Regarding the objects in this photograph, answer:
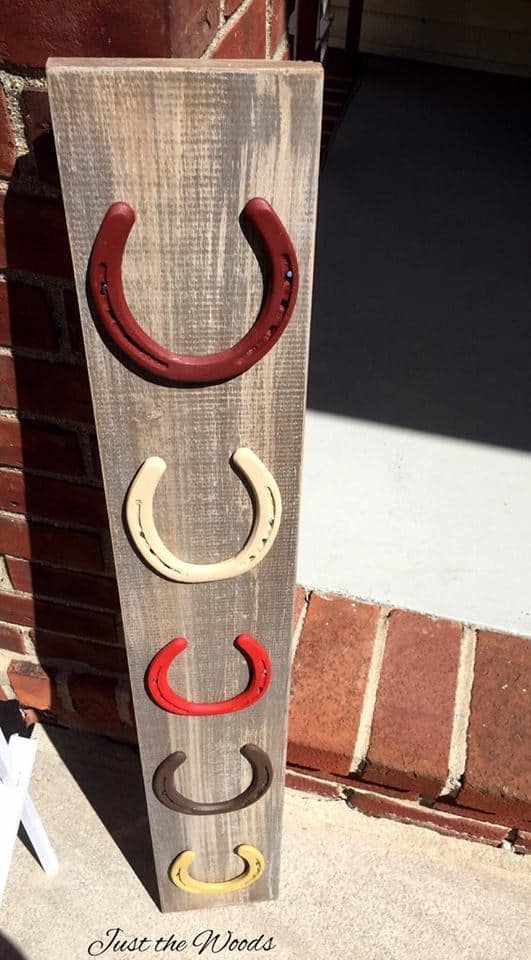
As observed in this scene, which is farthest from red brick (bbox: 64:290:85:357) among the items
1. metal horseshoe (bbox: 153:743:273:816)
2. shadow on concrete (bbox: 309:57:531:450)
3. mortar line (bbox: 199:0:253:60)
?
shadow on concrete (bbox: 309:57:531:450)

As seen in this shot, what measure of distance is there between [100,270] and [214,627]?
37 cm

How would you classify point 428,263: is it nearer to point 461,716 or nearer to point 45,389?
point 461,716

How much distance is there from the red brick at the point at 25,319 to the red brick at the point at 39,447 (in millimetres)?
103

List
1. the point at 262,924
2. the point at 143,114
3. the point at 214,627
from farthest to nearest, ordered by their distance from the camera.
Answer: the point at 262,924
the point at 214,627
the point at 143,114

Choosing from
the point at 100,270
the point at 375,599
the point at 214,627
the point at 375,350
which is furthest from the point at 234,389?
the point at 375,350

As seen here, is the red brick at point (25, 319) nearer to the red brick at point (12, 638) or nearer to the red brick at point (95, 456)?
the red brick at point (95, 456)

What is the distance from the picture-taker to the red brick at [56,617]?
1064mm

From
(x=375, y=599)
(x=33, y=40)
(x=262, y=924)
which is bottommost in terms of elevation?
(x=262, y=924)

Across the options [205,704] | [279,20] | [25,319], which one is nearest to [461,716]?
[205,704]

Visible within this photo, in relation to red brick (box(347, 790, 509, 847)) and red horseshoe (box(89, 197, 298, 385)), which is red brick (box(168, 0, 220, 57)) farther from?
red brick (box(347, 790, 509, 847))

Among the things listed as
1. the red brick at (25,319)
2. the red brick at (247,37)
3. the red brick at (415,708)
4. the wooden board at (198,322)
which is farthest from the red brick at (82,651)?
the red brick at (247,37)

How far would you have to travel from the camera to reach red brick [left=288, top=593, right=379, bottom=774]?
1.11 m

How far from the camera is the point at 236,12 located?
26.4 inches

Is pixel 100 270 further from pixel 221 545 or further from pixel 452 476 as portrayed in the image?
pixel 452 476
